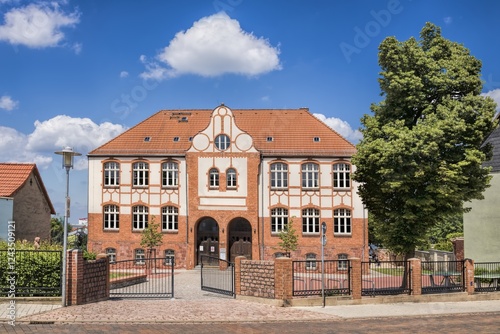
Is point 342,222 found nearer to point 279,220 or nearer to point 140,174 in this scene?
point 279,220

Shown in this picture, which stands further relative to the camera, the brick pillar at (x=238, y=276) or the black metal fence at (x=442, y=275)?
the black metal fence at (x=442, y=275)

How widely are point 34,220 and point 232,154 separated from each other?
46.6ft

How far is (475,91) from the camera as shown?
2169 cm

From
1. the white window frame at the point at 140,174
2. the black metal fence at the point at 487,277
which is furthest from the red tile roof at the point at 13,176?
the black metal fence at the point at 487,277

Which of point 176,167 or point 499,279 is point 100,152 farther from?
point 499,279

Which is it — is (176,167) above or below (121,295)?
above

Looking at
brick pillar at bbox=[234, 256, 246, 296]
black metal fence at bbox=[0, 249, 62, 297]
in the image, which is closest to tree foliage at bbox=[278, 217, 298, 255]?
brick pillar at bbox=[234, 256, 246, 296]

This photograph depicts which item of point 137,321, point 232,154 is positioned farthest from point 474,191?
point 232,154

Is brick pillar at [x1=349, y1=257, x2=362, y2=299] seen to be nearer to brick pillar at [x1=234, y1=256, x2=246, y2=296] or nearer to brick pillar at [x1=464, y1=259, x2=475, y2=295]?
brick pillar at [x1=234, y1=256, x2=246, y2=296]

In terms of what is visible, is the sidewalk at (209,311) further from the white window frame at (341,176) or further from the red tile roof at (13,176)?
the white window frame at (341,176)

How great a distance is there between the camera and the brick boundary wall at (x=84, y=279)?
1783 centimetres

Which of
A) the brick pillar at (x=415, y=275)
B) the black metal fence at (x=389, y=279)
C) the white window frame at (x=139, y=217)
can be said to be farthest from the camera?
the white window frame at (x=139, y=217)

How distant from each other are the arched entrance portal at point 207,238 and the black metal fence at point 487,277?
1851cm

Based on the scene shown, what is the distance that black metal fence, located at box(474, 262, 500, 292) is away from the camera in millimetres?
22094
